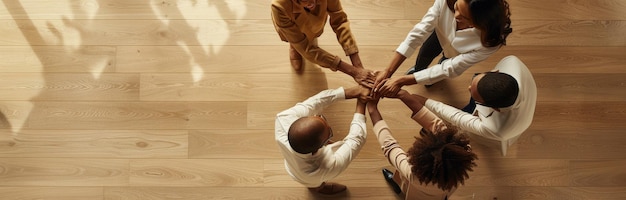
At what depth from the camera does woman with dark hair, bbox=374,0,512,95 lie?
1796mm

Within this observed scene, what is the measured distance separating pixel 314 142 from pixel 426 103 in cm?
66

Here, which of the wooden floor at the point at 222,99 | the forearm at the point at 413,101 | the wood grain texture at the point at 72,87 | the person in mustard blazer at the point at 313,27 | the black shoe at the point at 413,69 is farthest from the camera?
the wood grain texture at the point at 72,87

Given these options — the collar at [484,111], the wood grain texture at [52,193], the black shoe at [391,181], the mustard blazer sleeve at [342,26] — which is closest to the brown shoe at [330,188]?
the black shoe at [391,181]

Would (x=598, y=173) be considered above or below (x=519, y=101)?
below

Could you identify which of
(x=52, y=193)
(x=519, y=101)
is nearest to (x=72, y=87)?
(x=52, y=193)

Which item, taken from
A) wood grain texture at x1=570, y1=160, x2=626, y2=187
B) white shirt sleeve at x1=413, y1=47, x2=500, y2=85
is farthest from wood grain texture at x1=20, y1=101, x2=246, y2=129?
wood grain texture at x1=570, y1=160, x2=626, y2=187

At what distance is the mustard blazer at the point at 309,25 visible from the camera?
6.67 feet

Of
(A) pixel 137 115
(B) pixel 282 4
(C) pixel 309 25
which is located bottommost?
(A) pixel 137 115

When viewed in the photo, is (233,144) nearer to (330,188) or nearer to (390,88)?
(330,188)

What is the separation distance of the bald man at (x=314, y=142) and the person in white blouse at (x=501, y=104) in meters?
0.40

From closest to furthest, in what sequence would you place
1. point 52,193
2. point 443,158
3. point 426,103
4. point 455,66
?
point 443,158, point 455,66, point 426,103, point 52,193

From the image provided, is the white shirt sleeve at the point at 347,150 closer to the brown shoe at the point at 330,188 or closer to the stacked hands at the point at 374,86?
the stacked hands at the point at 374,86

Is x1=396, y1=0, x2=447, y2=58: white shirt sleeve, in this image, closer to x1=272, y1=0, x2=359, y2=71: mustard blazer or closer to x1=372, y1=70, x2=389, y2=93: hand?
x1=372, y1=70, x2=389, y2=93: hand

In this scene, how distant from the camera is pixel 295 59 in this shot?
2578mm
